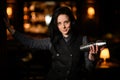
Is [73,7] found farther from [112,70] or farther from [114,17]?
[112,70]

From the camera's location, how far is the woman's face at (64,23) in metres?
3.24

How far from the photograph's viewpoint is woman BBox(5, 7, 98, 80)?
3.21 metres

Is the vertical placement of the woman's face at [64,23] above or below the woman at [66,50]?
above

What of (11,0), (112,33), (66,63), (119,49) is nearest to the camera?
(66,63)

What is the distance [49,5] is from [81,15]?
3.33 m

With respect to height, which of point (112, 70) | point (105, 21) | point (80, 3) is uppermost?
point (80, 3)

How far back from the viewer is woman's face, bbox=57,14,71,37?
3.24 m

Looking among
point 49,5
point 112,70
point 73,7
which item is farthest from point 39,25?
point 112,70

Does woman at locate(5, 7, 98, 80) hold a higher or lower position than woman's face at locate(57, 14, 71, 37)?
lower

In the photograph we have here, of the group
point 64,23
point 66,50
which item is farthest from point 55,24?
point 66,50

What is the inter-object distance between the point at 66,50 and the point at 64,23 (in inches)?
11.6

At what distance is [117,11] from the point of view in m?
18.8

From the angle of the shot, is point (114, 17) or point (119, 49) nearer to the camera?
point (119, 49)

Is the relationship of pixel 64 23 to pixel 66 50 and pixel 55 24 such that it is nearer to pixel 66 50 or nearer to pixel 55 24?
pixel 55 24
